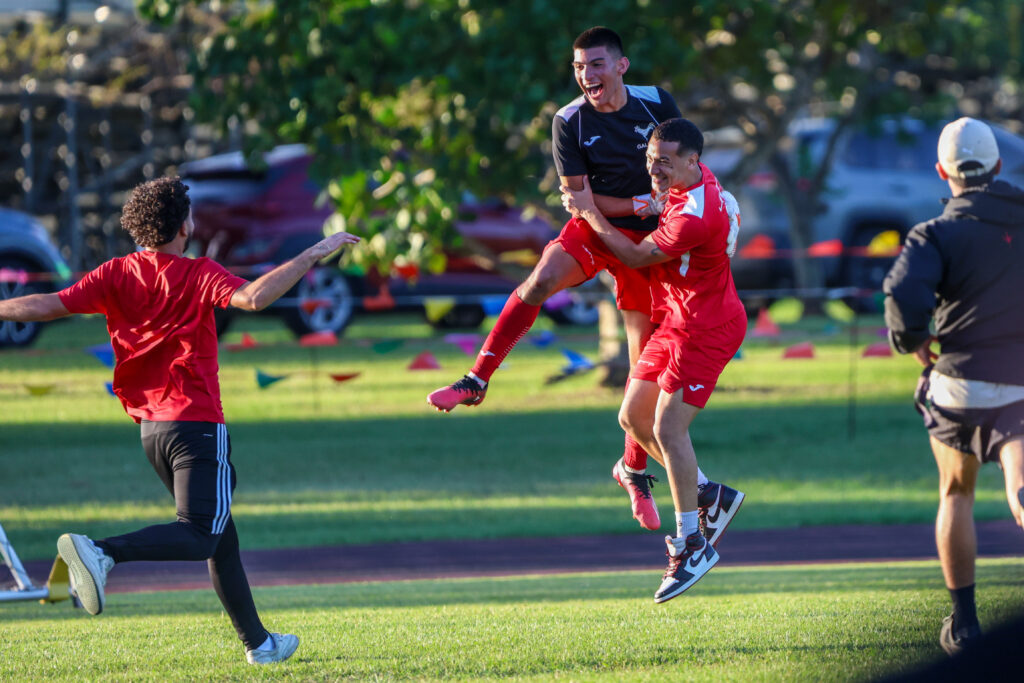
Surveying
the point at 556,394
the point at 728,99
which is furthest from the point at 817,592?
the point at 728,99

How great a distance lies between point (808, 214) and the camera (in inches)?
778

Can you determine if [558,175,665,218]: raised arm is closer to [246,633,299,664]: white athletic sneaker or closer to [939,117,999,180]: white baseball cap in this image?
[939,117,999,180]: white baseball cap

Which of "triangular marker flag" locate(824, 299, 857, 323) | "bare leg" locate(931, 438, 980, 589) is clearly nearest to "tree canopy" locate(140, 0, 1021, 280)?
"triangular marker flag" locate(824, 299, 857, 323)

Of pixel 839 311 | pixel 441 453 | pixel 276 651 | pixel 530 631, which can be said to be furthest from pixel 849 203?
pixel 276 651

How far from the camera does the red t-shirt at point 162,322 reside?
542cm

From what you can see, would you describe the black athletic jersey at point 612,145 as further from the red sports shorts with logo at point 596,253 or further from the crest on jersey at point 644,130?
the red sports shorts with logo at point 596,253

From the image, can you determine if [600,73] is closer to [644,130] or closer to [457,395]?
[644,130]

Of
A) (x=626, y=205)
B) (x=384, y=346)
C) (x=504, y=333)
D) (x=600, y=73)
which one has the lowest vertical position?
(x=384, y=346)

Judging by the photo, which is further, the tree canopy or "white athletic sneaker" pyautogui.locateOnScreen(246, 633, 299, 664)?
the tree canopy

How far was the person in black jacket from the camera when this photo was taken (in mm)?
5312

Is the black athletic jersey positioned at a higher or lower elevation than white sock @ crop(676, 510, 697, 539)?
higher

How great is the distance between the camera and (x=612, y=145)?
6.20 m

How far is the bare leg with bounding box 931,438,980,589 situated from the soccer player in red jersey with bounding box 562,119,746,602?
101 cm

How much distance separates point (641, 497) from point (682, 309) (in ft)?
3.26
